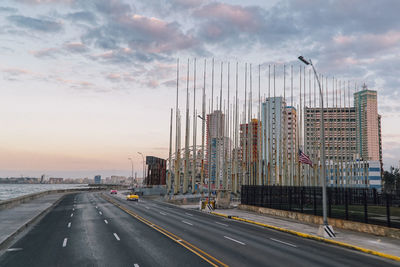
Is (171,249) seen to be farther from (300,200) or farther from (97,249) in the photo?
(300,200)

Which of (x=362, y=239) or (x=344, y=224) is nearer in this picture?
(x=362, y=239)

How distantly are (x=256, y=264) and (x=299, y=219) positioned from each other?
17.2m

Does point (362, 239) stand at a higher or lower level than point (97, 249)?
lower

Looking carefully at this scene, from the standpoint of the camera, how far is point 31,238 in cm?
1994

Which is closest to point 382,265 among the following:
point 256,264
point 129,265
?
point 256,264

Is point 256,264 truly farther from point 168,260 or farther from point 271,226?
point 271,226

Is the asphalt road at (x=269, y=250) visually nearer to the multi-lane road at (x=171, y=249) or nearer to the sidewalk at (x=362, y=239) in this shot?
the multi-lane road at (x=171, y=249)

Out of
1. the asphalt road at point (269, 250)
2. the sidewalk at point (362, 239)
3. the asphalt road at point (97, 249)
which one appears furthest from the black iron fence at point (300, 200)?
the asphalt road at point (97, 249)

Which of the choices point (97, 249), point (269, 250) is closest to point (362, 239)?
point (269, 250)

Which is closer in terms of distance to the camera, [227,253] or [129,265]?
[129,265]

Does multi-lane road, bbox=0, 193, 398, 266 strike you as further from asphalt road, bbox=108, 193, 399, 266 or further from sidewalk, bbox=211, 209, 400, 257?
sidewalk, bbox=211, 209, 400, 257

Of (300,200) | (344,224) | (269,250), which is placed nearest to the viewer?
(269,250)

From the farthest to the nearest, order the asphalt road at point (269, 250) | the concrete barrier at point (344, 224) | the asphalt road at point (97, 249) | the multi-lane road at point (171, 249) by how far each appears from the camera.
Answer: the concrete barrier at point (344, 224) → the asphalt road at point (269, 250) → the multi-lane road at point (171, 249) → the asphalt road at point (97, 249)

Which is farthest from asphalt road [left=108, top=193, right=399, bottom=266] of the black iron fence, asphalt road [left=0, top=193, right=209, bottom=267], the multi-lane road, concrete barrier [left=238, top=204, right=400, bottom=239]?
the black iron fence
